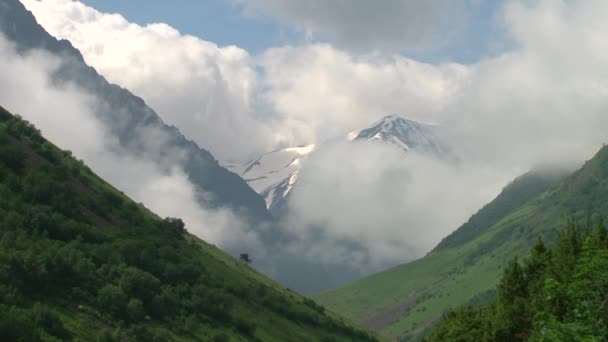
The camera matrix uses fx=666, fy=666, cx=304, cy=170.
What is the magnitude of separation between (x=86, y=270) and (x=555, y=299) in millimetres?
98475

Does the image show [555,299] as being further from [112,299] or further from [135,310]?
[135,310]

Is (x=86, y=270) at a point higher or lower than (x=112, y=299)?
higher

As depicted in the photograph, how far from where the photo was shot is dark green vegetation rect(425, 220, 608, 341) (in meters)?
35.2

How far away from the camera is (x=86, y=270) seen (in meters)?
130

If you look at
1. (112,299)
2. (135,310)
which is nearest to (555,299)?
(112,299)

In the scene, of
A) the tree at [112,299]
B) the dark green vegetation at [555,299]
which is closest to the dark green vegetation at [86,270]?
the tree at [112,299]

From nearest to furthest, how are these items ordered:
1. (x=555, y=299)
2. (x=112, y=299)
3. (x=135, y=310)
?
(x=555, y=299), (x=112, y=299), (x=135, y=310)

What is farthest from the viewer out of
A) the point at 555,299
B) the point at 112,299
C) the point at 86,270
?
the point at 86,270

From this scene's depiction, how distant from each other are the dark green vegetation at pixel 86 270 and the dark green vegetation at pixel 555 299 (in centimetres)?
5852

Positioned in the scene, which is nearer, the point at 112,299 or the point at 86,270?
the point at 112,299

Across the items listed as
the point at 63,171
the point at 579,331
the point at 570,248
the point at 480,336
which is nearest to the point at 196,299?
the point at 63,171

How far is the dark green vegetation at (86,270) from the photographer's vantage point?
108250 mm

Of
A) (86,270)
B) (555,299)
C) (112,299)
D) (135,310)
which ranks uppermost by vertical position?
(555,299)

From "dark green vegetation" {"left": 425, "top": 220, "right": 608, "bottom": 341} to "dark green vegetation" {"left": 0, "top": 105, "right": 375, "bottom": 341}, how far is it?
58521 mm
